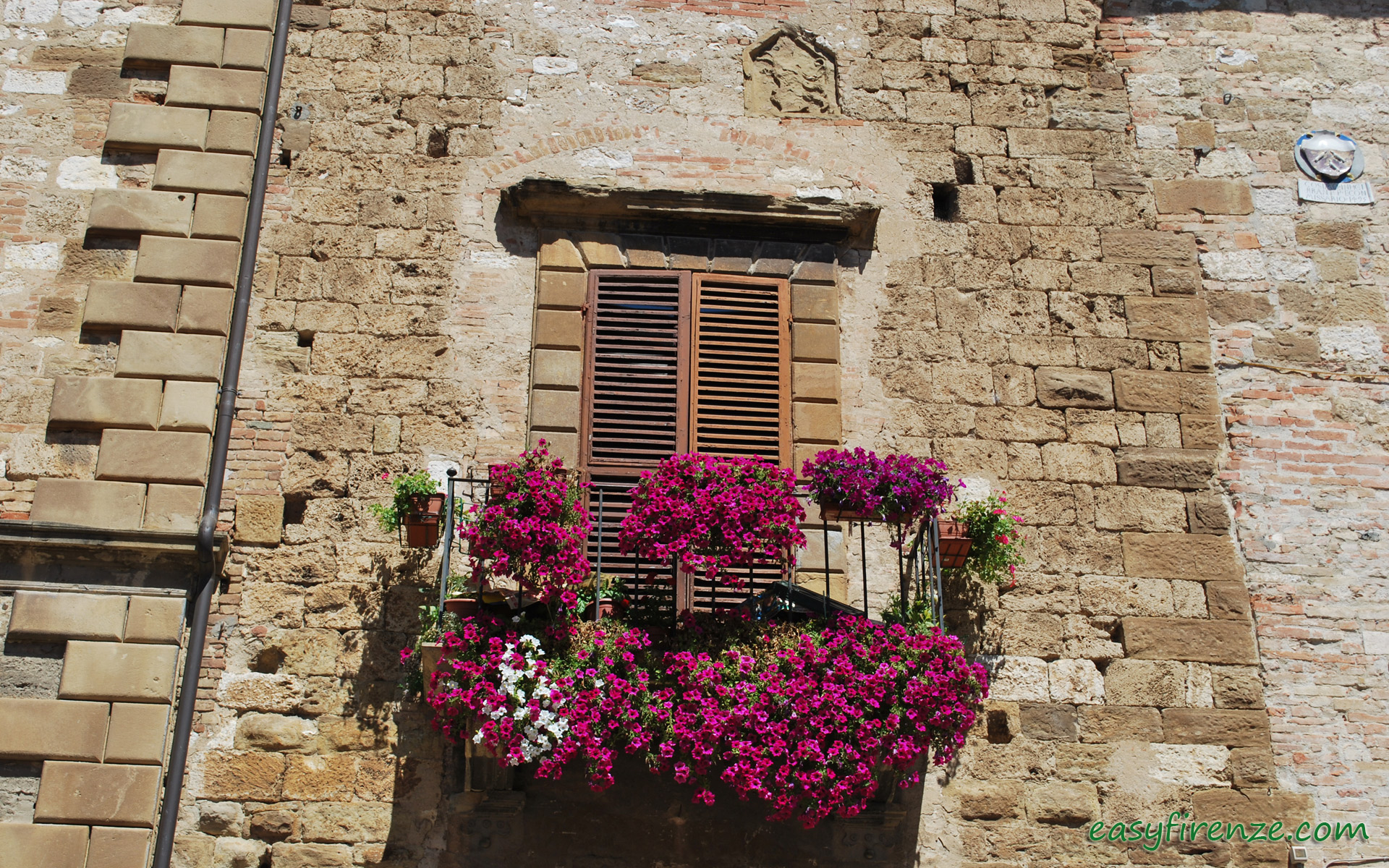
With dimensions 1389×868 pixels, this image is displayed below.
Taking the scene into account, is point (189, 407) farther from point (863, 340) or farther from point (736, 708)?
point (863, 340)

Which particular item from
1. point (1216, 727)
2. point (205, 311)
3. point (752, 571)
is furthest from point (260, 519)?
point (1216, 727)

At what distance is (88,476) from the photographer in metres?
6.33

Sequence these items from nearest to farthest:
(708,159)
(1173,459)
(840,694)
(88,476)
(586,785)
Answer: (840,694) < (586,785) < (88,476) < (1173,459) < (708,159)

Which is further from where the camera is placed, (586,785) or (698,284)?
(698,284)

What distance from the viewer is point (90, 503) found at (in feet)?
20.4

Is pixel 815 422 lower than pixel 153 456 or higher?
higher

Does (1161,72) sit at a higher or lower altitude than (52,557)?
higher

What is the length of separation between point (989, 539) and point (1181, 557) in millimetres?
1212

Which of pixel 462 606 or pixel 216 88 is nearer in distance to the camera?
pixel 462 606

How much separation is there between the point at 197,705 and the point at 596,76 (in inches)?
168

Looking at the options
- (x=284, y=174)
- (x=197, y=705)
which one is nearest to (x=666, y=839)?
(x=197, y=705)

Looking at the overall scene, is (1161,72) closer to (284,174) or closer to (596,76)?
(596,76)

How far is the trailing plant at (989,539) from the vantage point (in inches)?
250

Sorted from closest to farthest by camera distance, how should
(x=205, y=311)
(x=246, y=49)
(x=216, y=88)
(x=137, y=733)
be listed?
(x=137, y=733) → (x=205, y=311) → (x=216, y=88) → (x=246, y=49)
